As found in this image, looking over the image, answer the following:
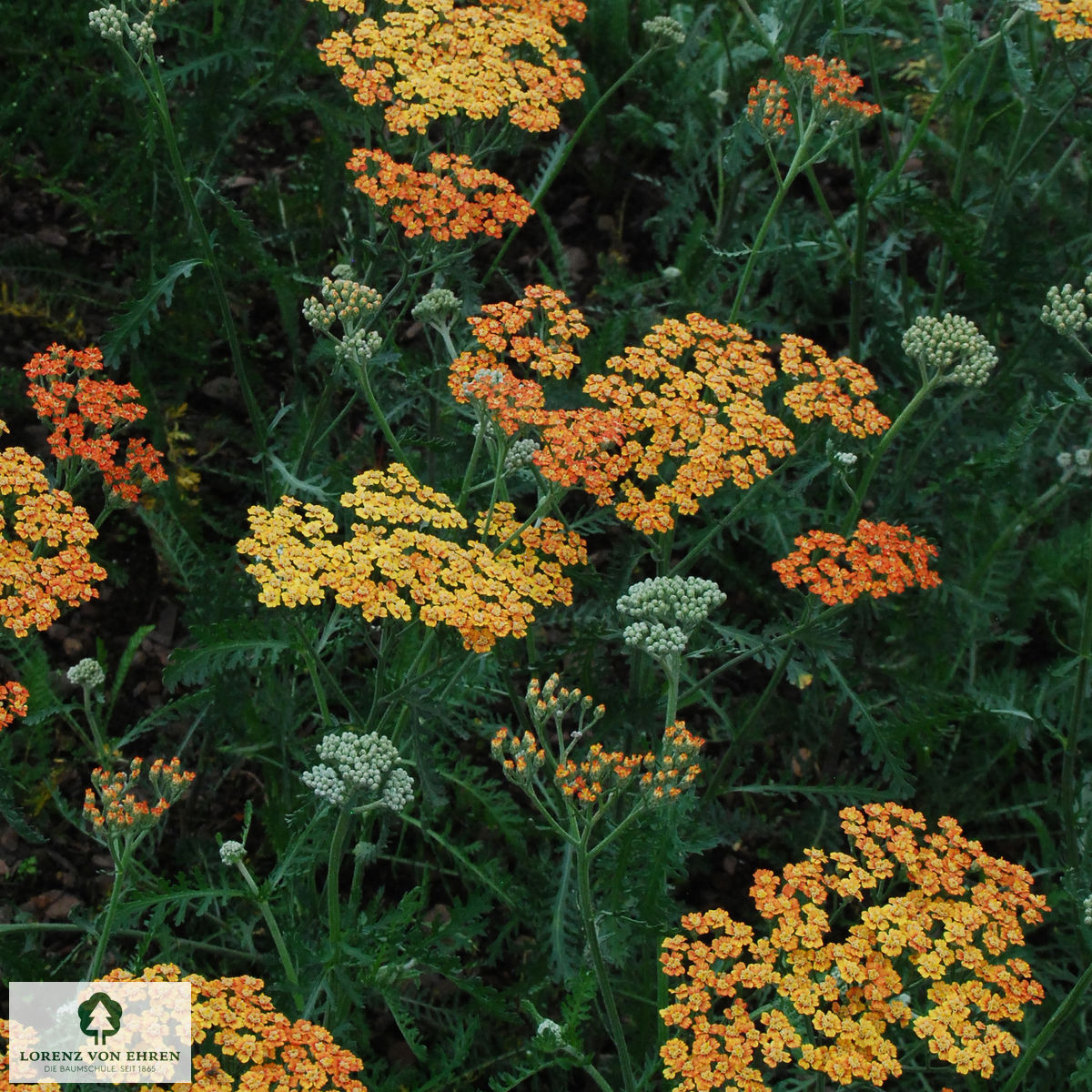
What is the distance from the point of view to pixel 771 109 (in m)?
4.58

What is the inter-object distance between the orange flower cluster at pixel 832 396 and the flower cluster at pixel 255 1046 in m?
2.31

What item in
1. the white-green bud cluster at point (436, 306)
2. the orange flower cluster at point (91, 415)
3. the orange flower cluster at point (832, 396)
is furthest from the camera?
the white-green bud cluster at point (436, 306)

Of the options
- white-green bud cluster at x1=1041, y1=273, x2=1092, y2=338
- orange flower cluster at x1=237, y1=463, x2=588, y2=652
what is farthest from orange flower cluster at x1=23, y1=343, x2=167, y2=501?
white-green bud cluster at x1=1041, y1=273, x2=1092, y2=338

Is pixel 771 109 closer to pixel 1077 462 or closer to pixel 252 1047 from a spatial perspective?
pixel 1077 462

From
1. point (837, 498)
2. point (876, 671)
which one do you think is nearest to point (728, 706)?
point (876, 671)

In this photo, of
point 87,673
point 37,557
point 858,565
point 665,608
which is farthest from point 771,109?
point 87,673

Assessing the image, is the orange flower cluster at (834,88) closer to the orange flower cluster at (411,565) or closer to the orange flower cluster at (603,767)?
the orange flower cluster at (411,565)

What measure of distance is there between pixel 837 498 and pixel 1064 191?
2.03m

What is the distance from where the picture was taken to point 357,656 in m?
5.71

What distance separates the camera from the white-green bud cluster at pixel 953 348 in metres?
4.19

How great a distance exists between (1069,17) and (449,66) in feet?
7.15

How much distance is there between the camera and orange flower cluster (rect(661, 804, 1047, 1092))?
3188 mm

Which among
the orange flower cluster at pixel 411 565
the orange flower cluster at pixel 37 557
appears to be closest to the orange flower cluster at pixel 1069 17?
the orange flower cluster at pixel 411 565

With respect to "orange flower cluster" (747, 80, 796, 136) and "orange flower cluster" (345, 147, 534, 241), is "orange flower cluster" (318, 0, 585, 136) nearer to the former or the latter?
"orange flower cluster" (345, 147, 534, 241)
